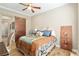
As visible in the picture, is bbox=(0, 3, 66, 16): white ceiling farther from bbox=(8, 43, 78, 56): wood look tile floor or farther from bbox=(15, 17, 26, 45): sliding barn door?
bbox=(8, 43, 78, 56): wood look tile floor

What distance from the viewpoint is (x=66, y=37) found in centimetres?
173

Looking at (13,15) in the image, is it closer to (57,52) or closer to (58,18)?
(58,18)

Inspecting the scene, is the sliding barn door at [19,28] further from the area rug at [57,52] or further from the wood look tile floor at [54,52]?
the area rug at [57,52]

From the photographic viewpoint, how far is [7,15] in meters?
1.66

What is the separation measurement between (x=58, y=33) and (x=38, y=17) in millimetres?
402

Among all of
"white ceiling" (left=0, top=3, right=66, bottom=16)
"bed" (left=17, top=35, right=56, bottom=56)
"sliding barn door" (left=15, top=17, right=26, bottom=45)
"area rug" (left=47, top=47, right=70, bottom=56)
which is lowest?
"area rug" (left=47, top=47, right=70, bottom=56)

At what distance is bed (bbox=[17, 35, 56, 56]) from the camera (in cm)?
165

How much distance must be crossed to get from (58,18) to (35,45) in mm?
550

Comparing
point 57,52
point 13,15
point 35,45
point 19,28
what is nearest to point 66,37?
point 57,52

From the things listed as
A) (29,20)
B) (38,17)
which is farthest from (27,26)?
(38,17)

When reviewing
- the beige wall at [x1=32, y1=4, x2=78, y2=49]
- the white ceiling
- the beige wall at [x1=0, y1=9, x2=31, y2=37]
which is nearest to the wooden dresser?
the beige wall at [x1=32, y1=4, x2=78, y2=49]

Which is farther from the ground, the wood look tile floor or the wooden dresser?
the wooden dresser

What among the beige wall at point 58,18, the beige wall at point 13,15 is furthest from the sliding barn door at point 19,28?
the beige wall at point 58,18

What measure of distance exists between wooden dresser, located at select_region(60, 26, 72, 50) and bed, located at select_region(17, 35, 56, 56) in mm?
140
